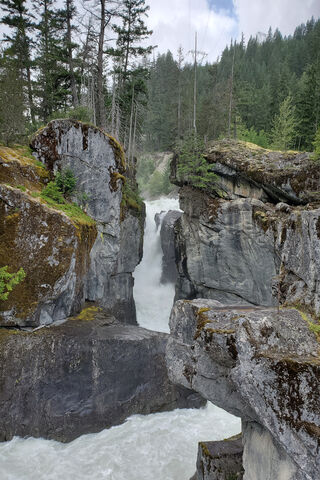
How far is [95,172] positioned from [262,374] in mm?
11743

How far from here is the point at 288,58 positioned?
157 feet

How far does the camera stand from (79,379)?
33.1ft

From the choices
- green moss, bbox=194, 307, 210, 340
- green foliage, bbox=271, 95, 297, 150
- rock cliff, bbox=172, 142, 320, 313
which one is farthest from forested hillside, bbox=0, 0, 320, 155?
green moss, bbox=194, 307, 210, 340

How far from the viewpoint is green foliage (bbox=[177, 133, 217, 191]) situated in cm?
1836

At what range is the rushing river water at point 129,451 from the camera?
8219mm

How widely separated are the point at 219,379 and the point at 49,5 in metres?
24.5

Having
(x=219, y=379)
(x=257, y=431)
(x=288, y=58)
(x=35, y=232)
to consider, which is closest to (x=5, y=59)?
(x=35, y=232)

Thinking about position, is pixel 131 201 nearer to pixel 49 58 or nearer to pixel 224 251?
pixel 224 251

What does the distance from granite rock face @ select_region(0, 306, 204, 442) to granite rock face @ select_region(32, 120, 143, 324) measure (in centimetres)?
340

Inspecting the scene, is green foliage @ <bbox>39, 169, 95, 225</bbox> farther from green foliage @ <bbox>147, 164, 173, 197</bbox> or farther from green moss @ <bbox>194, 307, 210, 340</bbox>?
green foliage @ <bbox>147, 164, 173, 197</bbox>

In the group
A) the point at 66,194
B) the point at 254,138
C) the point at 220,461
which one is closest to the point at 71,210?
the point at 66,194

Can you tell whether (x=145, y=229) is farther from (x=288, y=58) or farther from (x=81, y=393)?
(x=288, y=58)

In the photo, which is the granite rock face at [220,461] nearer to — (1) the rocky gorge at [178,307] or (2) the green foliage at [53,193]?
(1) the rocky gorge at [178,307]

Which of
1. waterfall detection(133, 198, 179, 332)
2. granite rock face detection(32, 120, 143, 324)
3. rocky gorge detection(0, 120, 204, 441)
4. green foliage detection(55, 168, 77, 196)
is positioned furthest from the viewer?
waterfall detection(133, 198, 179, 332)
